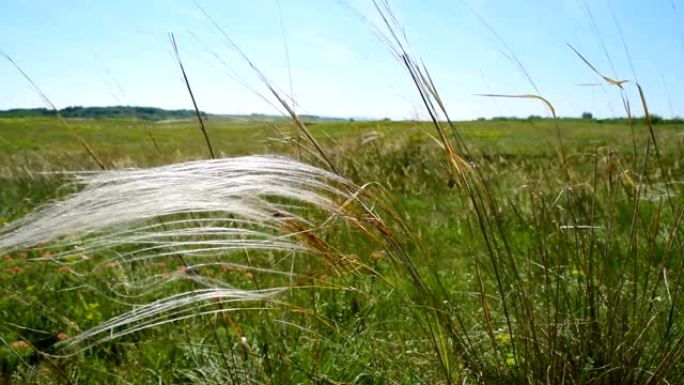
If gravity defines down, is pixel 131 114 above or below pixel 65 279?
above

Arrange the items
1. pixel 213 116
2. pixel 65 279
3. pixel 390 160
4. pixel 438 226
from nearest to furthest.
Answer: pixel 213 116, pixel 65 279, pixel 438 226, pixel 390 160

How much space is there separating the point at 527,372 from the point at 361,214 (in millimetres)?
603

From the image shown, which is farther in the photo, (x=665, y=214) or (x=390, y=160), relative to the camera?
(x=390, y=160)

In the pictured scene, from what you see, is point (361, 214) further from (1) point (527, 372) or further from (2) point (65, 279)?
(2) point (65, 279)

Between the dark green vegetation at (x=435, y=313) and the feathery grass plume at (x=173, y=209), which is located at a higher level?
Answer: the feathery grass plume at (x=173, y=209)

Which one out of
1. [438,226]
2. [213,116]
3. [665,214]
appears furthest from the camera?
[438,226]

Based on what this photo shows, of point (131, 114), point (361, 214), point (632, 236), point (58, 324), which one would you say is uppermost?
point (131, 114)

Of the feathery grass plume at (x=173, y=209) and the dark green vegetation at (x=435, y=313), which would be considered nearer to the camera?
the feathery grass plume at (x=173, y=209)

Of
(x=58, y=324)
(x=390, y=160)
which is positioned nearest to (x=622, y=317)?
(x=58, y=324)

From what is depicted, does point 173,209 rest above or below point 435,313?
above

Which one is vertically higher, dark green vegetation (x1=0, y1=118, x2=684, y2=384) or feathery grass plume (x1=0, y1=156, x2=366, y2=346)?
feathery grass plume (x1=0, y1=156, x2=366, y2=346)

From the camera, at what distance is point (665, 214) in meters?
4.66

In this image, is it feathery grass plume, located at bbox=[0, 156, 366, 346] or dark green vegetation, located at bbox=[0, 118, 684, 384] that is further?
dark green vegetation, located at bbox=[0, 118, 684, 384]

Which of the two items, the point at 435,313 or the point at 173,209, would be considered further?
the point at 435,313
